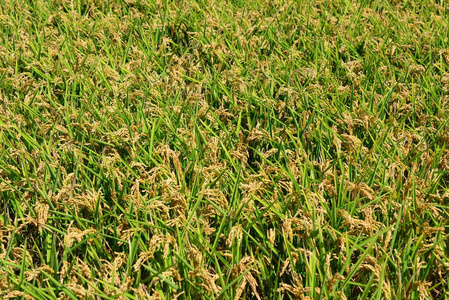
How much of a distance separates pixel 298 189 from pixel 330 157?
44 cm

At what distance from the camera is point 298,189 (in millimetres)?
1951

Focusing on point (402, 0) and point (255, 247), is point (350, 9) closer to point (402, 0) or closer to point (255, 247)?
point (402, 0)

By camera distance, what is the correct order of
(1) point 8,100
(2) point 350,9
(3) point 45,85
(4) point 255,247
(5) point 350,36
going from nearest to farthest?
1. (4) point 255,247
2. (1) point 8,100
3. (3) point 45,85
4. (5) point 350,36
5. (2) point 350,9

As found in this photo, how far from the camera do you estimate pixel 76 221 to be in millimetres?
1962

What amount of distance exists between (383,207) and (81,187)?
3.56ft

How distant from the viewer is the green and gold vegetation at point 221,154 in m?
1.75

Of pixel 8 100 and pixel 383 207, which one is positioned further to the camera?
pixel 8 100

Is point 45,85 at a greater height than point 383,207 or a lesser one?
lesser

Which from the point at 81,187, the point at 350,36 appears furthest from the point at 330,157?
the point at 350,36

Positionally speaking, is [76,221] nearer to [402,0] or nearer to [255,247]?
[255,247]

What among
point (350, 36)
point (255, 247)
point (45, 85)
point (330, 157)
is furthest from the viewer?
point (350, 36)

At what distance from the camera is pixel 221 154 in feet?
7.52

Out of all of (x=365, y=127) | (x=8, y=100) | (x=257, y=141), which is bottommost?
(x=8, y=100)

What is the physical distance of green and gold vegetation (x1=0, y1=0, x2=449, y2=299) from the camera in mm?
1748
